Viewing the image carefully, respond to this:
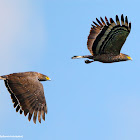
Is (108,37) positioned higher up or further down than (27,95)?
higher up

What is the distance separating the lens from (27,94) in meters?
15.5

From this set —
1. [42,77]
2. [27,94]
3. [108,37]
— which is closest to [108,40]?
[108,37]

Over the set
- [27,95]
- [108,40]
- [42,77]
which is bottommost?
[27,95]

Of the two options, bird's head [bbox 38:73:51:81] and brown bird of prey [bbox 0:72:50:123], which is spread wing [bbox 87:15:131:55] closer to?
bird's head [bbox 38:73:51:81]

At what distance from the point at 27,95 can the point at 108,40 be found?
12.6ft

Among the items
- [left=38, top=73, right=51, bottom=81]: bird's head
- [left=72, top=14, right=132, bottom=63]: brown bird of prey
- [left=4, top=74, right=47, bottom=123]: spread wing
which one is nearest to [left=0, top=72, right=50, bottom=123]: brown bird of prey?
[left=4, top=74, right=47, bottom=123]: spread wing

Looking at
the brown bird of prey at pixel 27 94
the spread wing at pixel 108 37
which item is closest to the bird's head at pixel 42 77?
the brown bird of prey at pixel 27 94

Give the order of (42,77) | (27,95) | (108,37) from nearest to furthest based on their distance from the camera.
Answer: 1. (27,95)
2. (108,37)
3. (42,77)

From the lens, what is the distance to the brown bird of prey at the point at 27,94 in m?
15.4

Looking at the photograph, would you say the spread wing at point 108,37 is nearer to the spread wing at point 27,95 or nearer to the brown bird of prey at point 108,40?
the brown bird of prey at point 108,40

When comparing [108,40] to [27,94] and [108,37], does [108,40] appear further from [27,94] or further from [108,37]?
[27,94]

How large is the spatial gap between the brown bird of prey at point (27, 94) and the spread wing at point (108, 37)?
2.94 metres

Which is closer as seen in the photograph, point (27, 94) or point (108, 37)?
point (27, 94)

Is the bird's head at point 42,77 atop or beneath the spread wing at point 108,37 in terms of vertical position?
beneath
